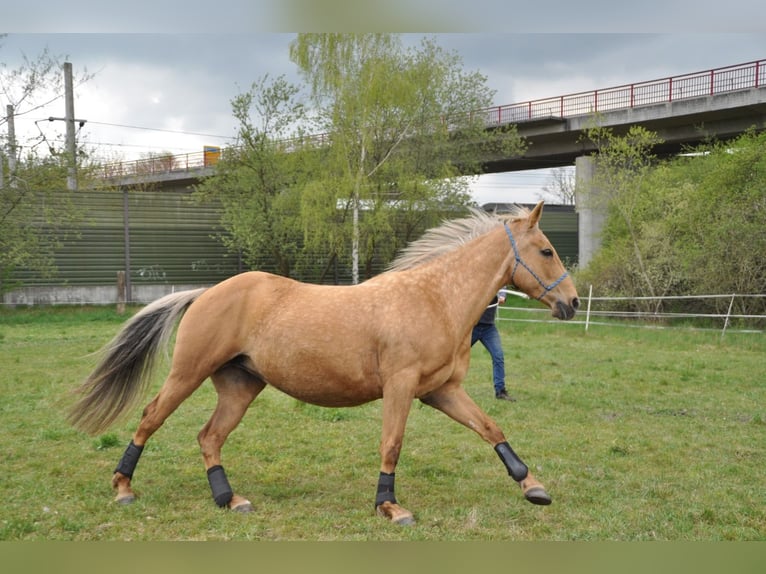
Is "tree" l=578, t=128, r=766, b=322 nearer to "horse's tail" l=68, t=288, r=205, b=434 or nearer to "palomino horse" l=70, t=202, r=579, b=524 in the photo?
"palomino horse" l=70, t=202, r=579, b=524

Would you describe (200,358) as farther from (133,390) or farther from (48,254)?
(48,254)

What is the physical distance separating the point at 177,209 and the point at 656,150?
20453 millimetres

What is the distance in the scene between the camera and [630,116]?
82.5 ft

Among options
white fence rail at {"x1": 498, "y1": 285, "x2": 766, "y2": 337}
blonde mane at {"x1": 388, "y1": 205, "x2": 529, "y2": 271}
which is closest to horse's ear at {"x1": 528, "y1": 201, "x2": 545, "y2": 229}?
blonde mane at {"x1": 388, "y1": 205, "x2": 529, "y2": 271}

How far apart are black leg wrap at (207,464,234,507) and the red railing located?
21564mm

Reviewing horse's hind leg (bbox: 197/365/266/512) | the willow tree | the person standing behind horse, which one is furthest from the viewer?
the willow tree

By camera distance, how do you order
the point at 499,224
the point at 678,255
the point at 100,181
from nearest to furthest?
the point at 499,224
the point at 678,255
the point at 100,181

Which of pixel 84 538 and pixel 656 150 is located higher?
pixel 656 150

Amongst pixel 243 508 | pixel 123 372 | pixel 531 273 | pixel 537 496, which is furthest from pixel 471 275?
pixel 123 372

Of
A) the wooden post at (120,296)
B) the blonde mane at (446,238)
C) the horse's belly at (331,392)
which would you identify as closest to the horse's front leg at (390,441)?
the horse's belly at (331,392)

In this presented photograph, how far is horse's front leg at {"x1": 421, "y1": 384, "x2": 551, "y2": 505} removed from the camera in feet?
14.9

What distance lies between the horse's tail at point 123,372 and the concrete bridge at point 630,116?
19530 millimetres

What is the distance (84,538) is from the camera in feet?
13.3

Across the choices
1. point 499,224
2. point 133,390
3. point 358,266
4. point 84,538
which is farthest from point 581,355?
point 358,266
